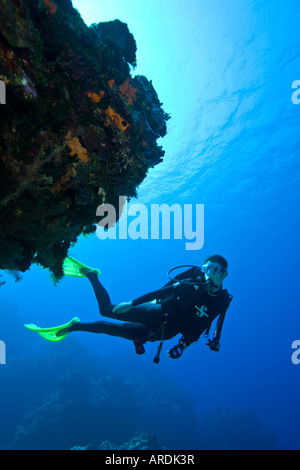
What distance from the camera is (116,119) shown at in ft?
11.3

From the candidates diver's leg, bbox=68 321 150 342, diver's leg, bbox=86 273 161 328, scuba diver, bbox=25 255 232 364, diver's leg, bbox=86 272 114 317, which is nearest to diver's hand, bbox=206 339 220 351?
scuba diver, bbox=25 255 232 364

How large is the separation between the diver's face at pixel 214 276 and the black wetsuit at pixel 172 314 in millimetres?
195

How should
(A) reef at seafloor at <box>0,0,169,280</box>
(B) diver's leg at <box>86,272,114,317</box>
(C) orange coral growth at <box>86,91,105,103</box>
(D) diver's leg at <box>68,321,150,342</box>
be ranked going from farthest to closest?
(B) diver's leg at <box>86,272,114,317</box>
(D) diver's leg at <box>68,321,150,342</box>
(C) orange coral growth at <box>86,91,105,103</box>
(A) reef at seafloor at <box>0,0,169,280</box>

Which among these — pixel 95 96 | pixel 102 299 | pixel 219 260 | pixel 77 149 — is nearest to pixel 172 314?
pixel 219 260

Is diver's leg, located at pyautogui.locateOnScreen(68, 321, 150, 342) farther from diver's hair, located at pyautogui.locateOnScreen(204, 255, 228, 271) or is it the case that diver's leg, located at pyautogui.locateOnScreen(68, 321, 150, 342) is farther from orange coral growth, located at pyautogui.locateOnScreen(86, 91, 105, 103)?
orange coral growth, located at pyautogui.locateOnScreen(86, 91, 105, 103)

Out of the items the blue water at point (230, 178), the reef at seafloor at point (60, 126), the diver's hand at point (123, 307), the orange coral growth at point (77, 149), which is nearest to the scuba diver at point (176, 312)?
the diver's hand at point (123, 307)

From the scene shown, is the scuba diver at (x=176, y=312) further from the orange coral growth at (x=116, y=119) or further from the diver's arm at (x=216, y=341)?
the orange coral growth at (x=116, y=119)

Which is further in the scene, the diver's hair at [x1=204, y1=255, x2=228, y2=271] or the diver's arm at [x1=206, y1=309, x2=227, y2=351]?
the diver's hair at [x1=204, y1=255, x2=228, y2=271]

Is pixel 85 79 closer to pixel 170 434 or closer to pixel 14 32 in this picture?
pixel 14 32

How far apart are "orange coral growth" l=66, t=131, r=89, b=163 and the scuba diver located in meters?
3.77

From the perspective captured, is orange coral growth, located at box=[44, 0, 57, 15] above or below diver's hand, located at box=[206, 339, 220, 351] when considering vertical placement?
above

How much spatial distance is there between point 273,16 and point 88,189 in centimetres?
2018

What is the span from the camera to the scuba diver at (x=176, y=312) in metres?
6.08

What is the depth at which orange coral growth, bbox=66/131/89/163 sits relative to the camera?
3058mm
